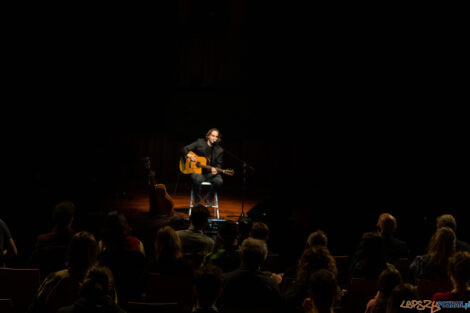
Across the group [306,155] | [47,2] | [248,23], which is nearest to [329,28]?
[248,23]

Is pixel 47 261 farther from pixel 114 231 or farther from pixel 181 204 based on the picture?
pixel 181 204

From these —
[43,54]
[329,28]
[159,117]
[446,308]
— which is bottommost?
[446,308]

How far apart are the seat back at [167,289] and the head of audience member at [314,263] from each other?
829mm

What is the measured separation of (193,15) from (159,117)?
9.29 ft

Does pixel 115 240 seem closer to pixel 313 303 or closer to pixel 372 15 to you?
pixel 313 303

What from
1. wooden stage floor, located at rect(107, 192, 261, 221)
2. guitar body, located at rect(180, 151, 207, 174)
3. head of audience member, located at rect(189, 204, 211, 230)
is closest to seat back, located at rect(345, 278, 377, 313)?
head of audience member, located at rect(189, 204, 211, 230)

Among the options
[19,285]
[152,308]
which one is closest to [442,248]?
[152,308]

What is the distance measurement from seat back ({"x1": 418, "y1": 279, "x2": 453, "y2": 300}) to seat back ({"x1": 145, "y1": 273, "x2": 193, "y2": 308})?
1853mm

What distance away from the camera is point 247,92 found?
42.9ft

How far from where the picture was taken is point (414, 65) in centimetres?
1167

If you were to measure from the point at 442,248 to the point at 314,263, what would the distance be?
1.40 m

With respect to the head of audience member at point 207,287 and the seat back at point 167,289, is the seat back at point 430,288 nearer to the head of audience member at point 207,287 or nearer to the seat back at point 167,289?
the seat back at point 167,289

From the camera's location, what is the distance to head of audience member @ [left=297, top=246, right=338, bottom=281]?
3.39 meters

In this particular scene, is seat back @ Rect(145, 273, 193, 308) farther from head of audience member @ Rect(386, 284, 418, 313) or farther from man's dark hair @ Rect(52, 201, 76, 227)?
head of audience member @ Rect(386, 284, 418, 313)
